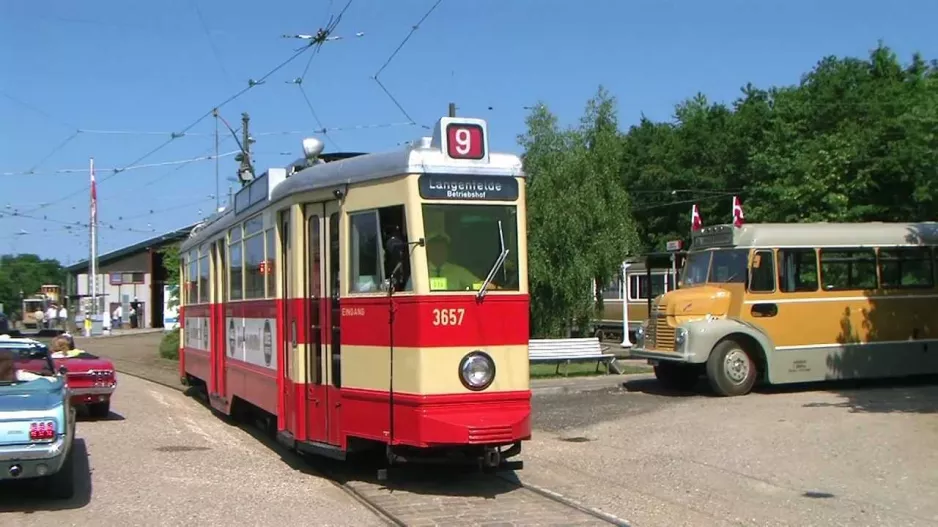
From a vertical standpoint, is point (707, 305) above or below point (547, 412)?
above

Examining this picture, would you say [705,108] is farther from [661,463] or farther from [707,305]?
[661,463]

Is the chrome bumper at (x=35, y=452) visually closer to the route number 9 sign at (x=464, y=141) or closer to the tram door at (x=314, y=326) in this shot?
the tram door at (x=314, y=326)

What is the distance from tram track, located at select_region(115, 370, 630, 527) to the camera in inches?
326

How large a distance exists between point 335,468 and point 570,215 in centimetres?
1665

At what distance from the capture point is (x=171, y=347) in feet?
103

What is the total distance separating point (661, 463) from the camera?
11.2m

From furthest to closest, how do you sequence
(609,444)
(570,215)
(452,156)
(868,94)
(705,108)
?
Result: (705,108) → (868,94) → (570,215) → (609,444) → (452,156)

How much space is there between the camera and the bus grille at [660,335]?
58.5 feet

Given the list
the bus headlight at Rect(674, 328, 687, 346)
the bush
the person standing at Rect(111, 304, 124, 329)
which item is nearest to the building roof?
the person standing at Rect(111, 304, 124, 329)

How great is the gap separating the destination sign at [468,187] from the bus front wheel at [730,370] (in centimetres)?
882

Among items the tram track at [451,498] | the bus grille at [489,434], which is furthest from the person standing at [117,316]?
the bus grille at [489,434]

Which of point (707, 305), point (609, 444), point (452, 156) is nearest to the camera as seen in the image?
point (452, 156)

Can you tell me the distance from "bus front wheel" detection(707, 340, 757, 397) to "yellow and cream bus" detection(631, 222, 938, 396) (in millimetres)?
17

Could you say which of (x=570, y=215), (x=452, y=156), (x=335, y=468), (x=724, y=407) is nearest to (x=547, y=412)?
(x=724, y=407)
